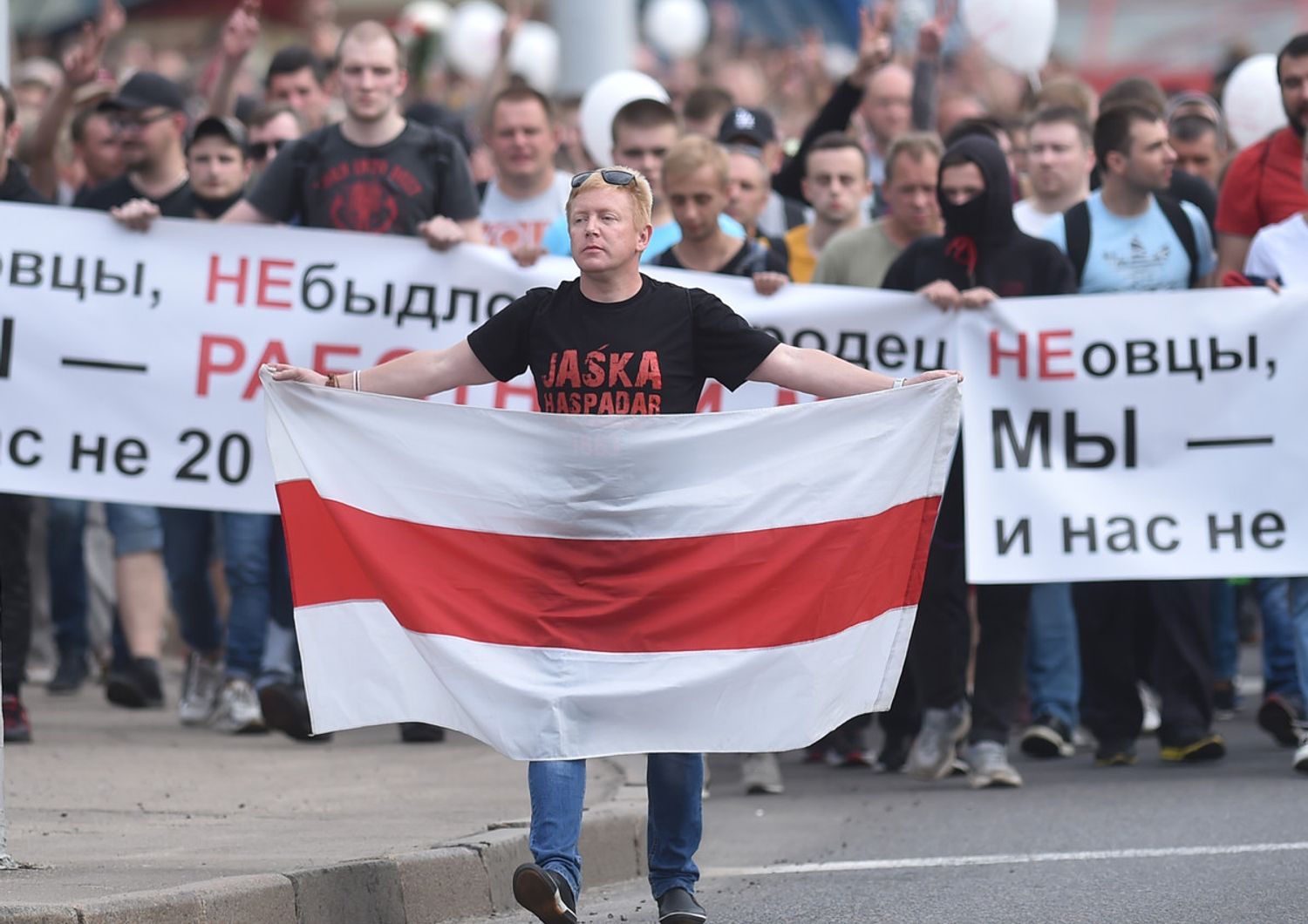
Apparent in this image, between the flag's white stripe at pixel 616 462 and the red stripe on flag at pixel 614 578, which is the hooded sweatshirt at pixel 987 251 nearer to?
the flag's white stripe at pixel 616 462

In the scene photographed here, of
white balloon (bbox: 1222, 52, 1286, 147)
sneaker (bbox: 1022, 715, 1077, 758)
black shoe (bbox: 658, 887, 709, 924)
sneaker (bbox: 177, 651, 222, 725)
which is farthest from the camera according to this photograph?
white balloon (bbox: 1222, 52, 1286, 147)

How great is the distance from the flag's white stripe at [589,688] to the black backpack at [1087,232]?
10.9ft

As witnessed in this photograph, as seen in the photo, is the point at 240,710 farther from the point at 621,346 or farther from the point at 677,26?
the point at 677,26

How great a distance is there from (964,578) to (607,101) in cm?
398

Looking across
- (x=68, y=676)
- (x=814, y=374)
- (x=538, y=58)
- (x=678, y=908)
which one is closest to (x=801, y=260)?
(x=68, y=676)

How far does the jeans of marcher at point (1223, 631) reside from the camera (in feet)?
34.9

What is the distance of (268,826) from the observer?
6.98 meters

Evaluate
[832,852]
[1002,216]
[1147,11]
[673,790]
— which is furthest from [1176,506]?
[1147,11]

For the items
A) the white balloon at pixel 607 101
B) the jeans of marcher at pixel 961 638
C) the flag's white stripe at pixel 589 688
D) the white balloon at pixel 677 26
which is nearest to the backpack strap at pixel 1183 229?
the jeans of marcher at pixel 961 638

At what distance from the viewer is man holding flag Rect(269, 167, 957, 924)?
5.84m

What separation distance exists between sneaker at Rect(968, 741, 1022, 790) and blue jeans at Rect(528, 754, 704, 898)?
2.59m

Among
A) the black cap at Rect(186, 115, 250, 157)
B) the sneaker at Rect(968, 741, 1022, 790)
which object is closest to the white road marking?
the sneaker at Rect(968, 741, 1022, 790)

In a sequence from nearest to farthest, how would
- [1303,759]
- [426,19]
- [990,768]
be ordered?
[1303,759]
[990,768]
[426,19]

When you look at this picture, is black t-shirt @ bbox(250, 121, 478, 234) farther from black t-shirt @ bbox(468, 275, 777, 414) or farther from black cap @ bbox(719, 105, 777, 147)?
black t-shirt @ bbox(468, 275, 777, 414)
